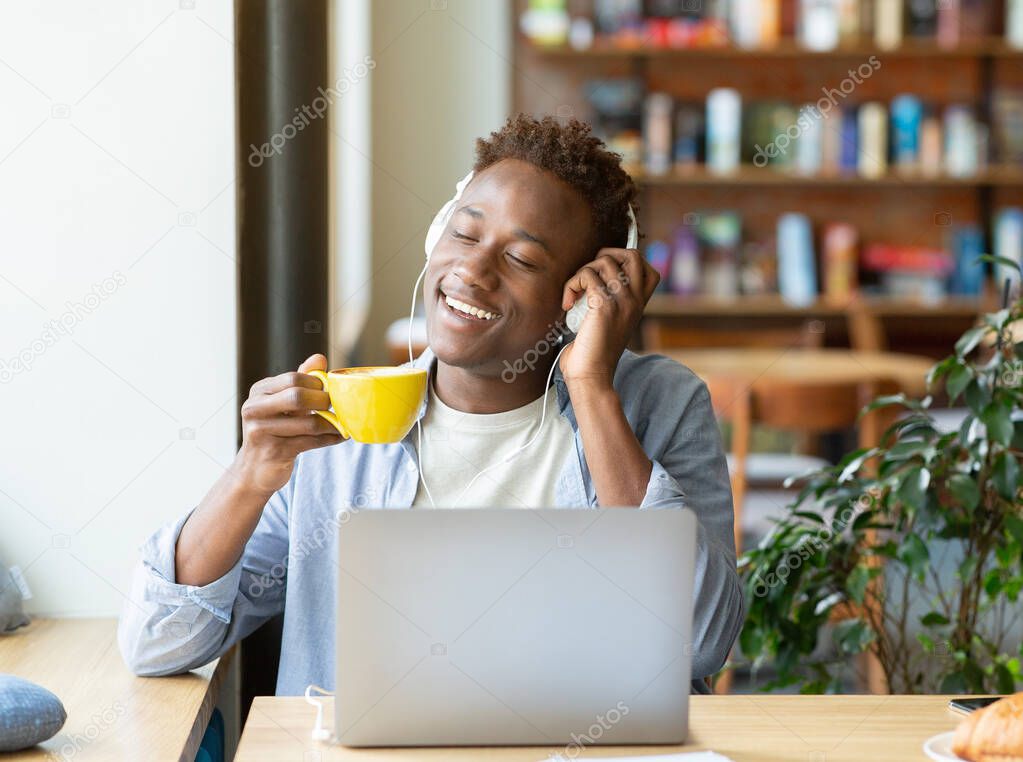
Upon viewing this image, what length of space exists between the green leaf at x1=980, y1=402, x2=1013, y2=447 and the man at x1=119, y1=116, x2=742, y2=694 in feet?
1.64

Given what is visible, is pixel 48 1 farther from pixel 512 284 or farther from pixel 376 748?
pixel 376 748

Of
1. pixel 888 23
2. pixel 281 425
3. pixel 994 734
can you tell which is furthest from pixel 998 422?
pixel 888 23

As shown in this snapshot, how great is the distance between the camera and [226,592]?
1.45 m

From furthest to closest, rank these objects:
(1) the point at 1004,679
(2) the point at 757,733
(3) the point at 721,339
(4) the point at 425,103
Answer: (4) the point at 425,103, (3) the point at 721,339, (1) the point at 1004,679, (2) the point at 757,733

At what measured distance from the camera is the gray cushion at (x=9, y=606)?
5.27 feet

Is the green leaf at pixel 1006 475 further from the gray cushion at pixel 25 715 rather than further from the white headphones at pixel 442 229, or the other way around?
the gray cushion at pixel 25 715

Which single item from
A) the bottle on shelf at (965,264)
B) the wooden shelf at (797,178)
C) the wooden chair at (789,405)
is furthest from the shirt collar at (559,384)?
the bottle on shelf at (965,264)

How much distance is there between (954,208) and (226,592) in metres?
4.31

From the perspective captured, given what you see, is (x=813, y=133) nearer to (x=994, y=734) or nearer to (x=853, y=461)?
(x=853, y=461)

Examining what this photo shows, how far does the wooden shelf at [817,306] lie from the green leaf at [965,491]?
3056 mm

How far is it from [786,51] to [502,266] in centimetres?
361

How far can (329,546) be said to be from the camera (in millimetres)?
1541

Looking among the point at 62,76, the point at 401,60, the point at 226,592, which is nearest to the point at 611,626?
the point at 226,592

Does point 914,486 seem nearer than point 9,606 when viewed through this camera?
No
